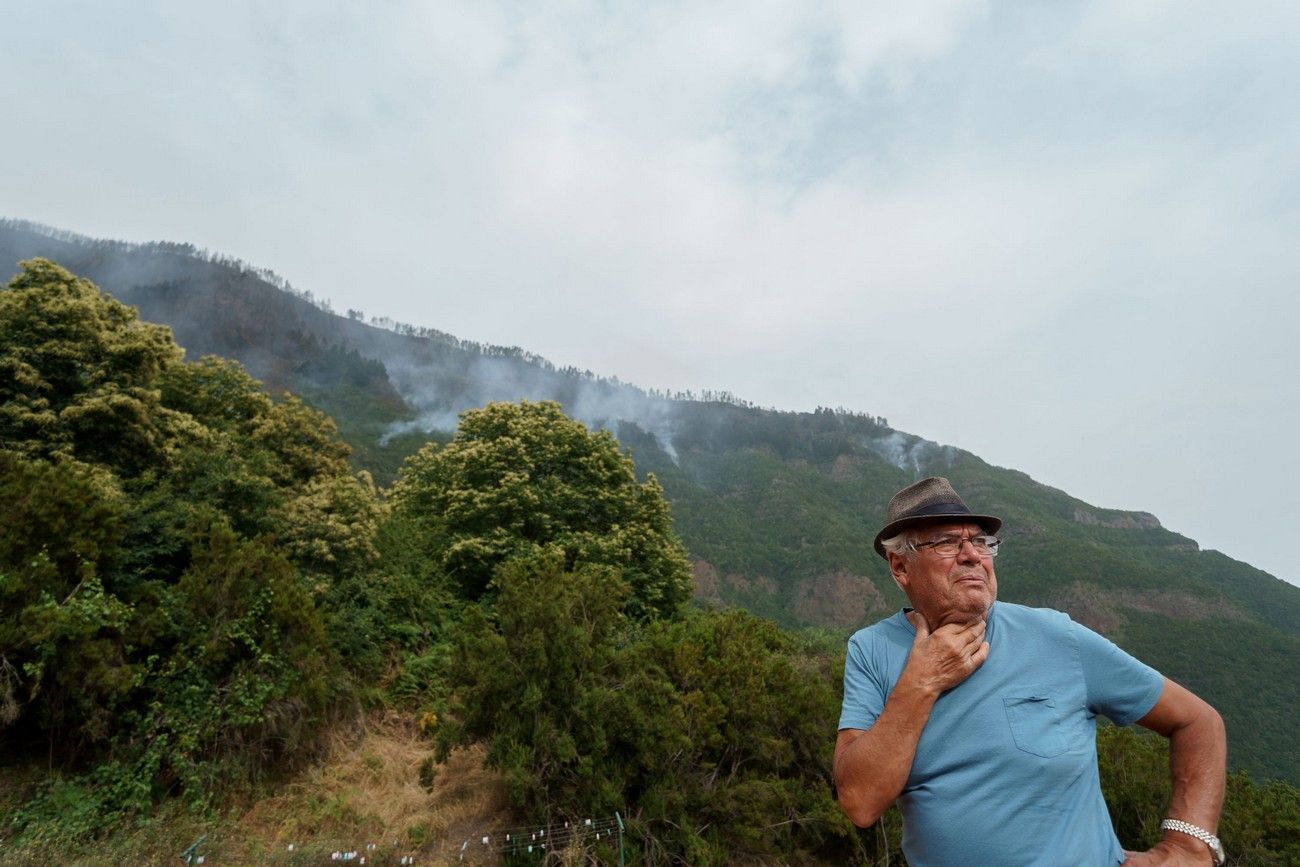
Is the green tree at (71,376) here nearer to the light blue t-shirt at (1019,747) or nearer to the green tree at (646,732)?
the green tree at (646,732)

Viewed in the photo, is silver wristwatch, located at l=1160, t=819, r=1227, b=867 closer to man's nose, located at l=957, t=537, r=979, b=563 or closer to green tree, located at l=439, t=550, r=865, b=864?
man's nose, located at l=957, t=537, r=979, b=563

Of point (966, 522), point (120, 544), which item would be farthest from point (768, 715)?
point (120, 544)

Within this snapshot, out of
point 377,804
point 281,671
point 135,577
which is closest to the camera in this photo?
point 377,804

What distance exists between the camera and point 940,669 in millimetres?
1503

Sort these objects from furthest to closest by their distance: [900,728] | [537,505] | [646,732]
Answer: [537,505], [646,732], [900,728]

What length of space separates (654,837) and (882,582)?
75833 mm

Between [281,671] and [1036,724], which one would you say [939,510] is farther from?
[281,671]

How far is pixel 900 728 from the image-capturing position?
A: 1468 mm

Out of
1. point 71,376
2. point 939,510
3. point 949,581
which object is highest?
point 71,376

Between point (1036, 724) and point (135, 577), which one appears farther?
point (135, 577)

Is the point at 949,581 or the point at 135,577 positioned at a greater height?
the point at 949,581

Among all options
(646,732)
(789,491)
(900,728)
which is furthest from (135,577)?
(789,491)

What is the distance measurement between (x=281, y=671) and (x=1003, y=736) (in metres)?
8.66

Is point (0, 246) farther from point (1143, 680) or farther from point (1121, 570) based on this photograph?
point (1121, 570)
